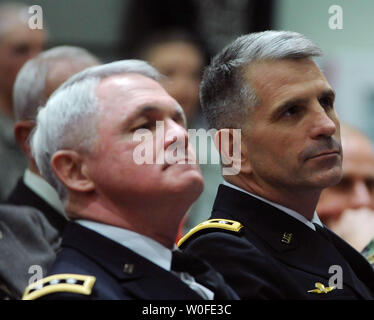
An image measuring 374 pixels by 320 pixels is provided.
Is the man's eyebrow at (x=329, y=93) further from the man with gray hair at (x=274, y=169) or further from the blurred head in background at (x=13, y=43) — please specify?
the blurred head in background at (x=13, y=43)

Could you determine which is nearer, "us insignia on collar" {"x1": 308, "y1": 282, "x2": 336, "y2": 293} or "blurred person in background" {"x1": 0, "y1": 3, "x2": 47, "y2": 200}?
"us insignia on collar" {"x1": 308, "y1": 282, "x2": 336, "y2": 293}

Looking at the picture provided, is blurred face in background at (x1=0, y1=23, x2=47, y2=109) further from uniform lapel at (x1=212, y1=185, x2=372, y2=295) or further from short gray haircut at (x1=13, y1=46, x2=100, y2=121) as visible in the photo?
uniform lapel at (x1=212, y1=185, x2=372, y2=295)

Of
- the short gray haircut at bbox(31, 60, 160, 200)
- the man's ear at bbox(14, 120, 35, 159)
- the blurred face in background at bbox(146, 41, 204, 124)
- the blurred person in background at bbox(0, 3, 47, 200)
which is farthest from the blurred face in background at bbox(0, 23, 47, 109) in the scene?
the short gray haircut at bbox(31, 60, 160, 200)

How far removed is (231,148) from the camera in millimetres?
1134

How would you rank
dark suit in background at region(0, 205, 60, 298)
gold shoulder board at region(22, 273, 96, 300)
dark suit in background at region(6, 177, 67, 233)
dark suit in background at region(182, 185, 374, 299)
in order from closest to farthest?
1. gold shoulder board at region(22, 273, 96, 300)
2. dark suit in background at region(182, 185, 374, 299)
3. dark suit in background at region(0, 205, 60, 298)
4. dark suit in background at region(6, 177, 67, 233)

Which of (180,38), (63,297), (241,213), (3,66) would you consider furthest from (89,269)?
(180,38)

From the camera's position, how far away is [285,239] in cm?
115

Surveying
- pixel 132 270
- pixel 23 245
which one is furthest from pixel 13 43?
pixel 132 270

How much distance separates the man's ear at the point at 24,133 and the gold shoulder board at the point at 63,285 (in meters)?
0.38

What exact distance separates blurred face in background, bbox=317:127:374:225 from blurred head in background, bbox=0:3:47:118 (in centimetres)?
61

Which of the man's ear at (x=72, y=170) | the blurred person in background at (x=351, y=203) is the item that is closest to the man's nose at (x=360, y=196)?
the blurred person in background at (x=351, y=203)

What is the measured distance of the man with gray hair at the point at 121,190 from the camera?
1005mm

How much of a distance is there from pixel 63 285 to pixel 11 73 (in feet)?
1.97

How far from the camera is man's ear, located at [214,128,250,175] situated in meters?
1.13
